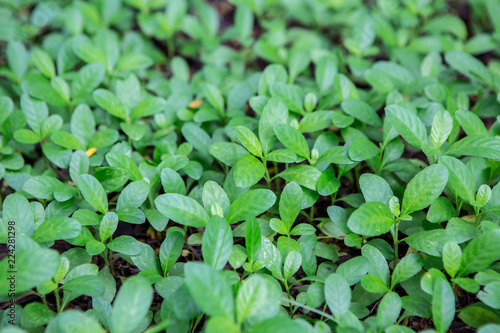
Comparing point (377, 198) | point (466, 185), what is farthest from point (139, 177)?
point (466, 185)

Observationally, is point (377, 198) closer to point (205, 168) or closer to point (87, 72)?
point (205, 168)

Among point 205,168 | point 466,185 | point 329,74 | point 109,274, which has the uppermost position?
point 329,74

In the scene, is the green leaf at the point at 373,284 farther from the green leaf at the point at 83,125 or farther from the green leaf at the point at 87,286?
the green leaf at the point at 83,125

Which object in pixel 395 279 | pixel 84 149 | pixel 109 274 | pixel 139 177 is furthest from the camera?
pixel 84 149

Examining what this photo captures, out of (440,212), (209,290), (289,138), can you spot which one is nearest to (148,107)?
(289,138)

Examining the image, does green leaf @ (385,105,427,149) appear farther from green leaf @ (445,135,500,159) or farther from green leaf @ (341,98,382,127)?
green leaf @ (341,98,382,127)

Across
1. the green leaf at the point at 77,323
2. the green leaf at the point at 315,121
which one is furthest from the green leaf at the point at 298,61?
the green leaf at the point at 77,323

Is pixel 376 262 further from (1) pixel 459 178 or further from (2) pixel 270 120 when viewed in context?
(2) pixel 270 120

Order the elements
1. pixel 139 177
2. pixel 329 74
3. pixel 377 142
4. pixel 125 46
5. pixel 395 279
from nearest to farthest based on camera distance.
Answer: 1. pixel 395 279
2. pixel 139 177
3. pixel 377 142
4. pixel 329 74
5. pixel 125 46
